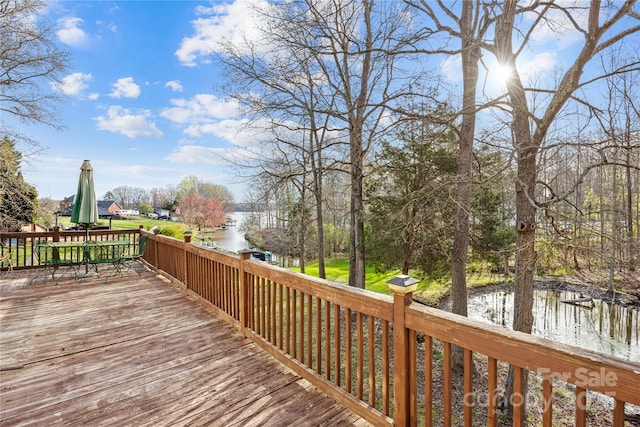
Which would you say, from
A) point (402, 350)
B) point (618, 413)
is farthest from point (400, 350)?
point (618, 413)

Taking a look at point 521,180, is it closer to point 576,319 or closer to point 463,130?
point 463,130

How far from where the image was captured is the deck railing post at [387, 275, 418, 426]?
69.7 inches

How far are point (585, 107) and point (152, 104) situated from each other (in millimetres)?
16160

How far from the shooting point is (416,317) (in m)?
1.73

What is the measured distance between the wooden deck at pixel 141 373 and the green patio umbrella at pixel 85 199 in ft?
6.09

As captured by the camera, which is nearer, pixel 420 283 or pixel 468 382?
pixel 468 382

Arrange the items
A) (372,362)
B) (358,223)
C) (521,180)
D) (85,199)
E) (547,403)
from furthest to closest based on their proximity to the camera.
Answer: (358,223)
(85,199)
(521,180)
(372,362)
(547,403)

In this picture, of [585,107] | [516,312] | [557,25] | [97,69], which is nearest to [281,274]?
[516,312]

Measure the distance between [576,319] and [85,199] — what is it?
15986 mm

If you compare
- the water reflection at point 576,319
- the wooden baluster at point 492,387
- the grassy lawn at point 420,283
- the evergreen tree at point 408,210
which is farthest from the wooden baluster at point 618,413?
the water reflection at point 576,319

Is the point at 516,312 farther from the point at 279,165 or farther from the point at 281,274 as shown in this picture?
the point at 279,165

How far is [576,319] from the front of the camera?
11562mm

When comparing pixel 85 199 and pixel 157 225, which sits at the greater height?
pixel 85 199

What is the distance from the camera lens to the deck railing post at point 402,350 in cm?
177
